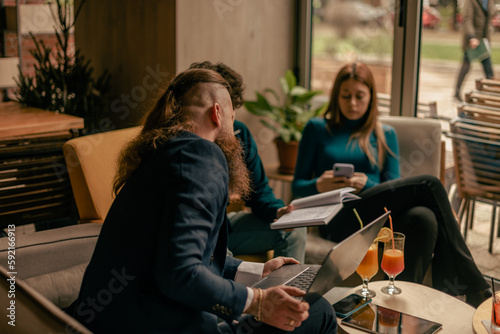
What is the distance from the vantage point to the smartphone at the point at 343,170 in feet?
8.93

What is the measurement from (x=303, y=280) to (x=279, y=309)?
0.95 feet

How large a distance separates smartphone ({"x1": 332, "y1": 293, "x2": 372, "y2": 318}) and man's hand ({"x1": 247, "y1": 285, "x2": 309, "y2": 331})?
53 cm

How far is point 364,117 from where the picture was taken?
9.78ft

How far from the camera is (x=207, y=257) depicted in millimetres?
1446

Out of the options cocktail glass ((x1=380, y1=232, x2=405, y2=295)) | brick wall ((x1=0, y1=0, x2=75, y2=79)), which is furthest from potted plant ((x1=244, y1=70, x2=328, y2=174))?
brick wall ((x1=0, y1=0, x2=75, y2=79))

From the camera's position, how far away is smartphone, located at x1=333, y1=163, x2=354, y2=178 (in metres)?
2.72

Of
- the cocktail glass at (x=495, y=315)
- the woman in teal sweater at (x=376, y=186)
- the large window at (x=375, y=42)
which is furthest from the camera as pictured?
the large window at (x=375, y=42)

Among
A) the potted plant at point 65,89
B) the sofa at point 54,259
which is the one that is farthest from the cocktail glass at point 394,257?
the potted plant at point 65,89

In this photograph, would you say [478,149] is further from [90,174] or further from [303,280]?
[90,174]

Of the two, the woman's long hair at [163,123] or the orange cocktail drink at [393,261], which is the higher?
A: the woman's long hair at [163,123]

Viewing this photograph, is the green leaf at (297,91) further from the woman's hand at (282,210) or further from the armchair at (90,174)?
the armchair at (90,174)

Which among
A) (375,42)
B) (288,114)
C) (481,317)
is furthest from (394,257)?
(375,42)

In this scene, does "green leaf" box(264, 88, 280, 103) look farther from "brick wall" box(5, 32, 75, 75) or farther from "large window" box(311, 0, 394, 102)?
"brick wall" box(5, 32, 75, 75)

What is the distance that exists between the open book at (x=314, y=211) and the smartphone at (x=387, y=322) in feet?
1.08
